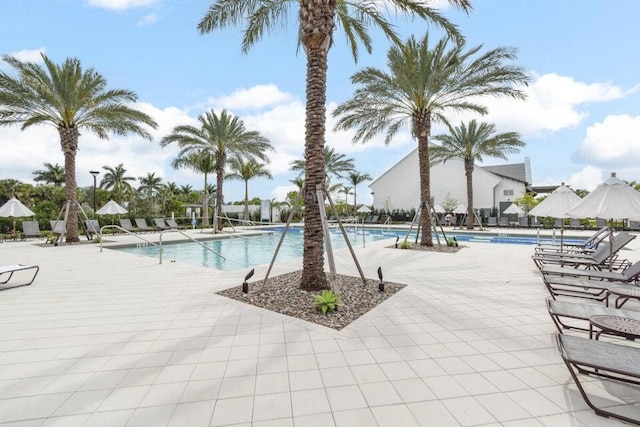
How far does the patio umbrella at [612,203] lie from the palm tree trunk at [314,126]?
5178mm

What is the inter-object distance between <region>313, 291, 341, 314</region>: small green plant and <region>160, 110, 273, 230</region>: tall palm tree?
52.7 ft

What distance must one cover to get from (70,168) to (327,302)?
15.8 m

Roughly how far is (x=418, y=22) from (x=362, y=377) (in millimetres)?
8373

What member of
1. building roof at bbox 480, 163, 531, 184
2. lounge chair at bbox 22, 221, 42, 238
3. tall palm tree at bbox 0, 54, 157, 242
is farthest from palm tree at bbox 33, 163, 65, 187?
building roof at bbox 480, 163, 531, 184

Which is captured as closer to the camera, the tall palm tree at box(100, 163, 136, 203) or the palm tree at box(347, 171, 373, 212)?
the palm tree at box(347, 171, 373, 212)

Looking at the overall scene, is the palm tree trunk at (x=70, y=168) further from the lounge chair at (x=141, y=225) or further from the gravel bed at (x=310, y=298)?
the gravel bed at (x=310, y=298)

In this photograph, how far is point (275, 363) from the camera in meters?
3.25

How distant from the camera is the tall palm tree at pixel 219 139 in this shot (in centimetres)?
1991

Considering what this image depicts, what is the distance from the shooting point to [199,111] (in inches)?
789

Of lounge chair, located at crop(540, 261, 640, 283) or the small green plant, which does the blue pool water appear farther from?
lounge chair, located at crop(540, 261, 640, 283)

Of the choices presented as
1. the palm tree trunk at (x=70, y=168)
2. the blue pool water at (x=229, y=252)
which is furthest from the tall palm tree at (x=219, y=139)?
the palm tree trunk at (x=70, y=168)

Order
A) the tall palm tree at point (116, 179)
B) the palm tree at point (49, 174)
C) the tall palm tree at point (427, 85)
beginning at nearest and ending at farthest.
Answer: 1. the tall palm tree at point (427, 85)
2. the palm tree at point (49, 174)
3. the tall palm tree at point (116, 179)

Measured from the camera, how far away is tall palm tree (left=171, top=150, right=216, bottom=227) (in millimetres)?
22156

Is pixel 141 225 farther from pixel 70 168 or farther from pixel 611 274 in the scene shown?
pixel 611 274
